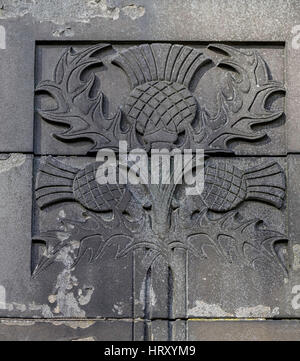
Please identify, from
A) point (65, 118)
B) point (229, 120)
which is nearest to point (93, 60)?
point (65, 118)

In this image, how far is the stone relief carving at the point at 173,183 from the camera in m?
5.15

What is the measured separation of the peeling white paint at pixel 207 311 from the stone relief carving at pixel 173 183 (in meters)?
0.15

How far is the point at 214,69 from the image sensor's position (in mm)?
5395

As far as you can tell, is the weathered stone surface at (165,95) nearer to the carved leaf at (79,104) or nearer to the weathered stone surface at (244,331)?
the carved leaf at (79,104)

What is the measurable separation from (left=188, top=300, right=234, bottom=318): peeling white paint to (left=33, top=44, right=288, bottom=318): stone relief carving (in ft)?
0.48

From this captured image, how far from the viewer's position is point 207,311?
506 centimetres

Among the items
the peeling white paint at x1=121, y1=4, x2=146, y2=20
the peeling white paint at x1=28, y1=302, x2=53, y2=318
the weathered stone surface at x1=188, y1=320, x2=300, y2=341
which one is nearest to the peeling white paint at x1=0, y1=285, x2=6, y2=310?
the peeling white paint at x1=28, y1=302, x2=53, y2=318

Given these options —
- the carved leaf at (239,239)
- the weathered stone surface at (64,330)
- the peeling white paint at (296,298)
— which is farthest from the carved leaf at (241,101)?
the weathered stone surface at (64,330)

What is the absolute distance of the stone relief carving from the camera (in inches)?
203

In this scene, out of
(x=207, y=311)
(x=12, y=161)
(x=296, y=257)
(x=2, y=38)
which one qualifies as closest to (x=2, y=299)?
(x=12, y=161)

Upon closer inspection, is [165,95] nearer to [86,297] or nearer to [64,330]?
[86,297]

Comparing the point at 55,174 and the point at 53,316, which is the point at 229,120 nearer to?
the point at 55,174

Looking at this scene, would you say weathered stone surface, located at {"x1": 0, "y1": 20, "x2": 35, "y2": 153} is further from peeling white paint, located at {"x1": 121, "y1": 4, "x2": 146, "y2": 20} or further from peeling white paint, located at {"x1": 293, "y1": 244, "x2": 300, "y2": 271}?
peeling white paint, located at {"x1": 293, "y1": 244, "x2": 300, "y2": 271}

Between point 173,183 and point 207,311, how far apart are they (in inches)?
28.9
